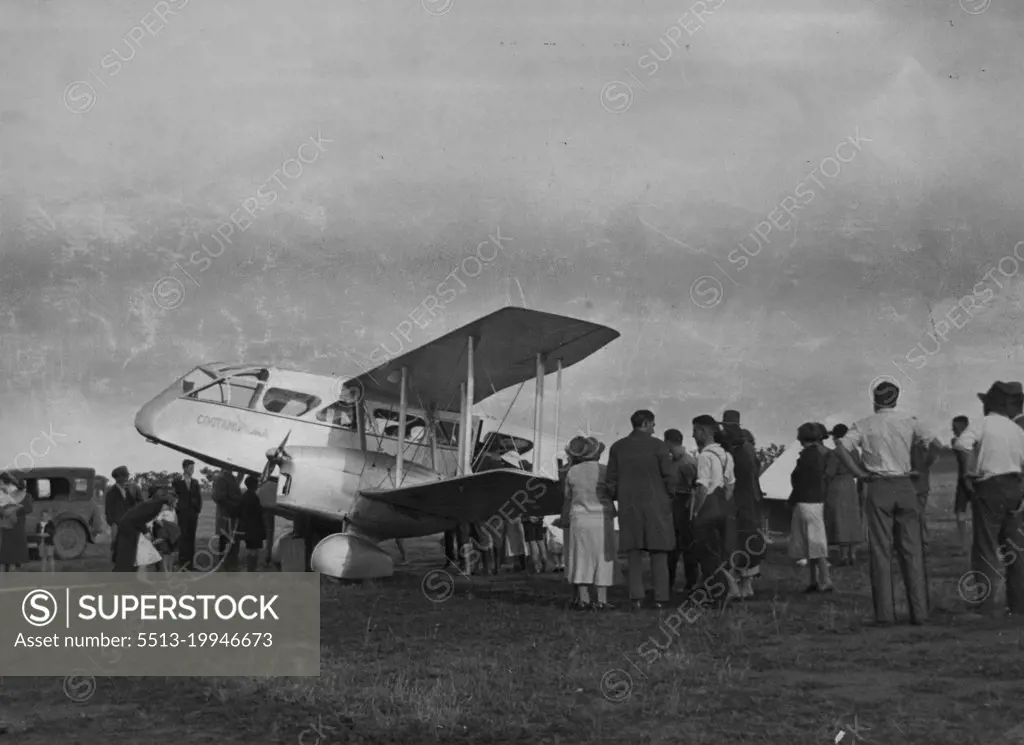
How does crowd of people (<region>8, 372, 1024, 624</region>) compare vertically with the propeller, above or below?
below

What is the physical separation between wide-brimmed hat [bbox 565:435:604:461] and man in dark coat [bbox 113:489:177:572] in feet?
12.4

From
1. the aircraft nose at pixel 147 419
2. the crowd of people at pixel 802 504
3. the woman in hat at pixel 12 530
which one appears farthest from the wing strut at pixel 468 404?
the woman in hat at pixel 12 530

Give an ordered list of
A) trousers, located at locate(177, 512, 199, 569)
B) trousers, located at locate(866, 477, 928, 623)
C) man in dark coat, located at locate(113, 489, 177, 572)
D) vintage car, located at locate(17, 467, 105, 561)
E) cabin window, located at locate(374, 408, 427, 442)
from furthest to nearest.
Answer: vintage car, located at locate(17, 467, 105, 561), cabin window, located at locate(374, 408, 427, 442), trousers, located at locate(177, 512, 199, 569), man in dark coat, located at locate(113, 489, 177, 572), trousers, located at locate(866, 477, 928, 623)

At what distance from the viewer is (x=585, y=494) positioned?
10266mm

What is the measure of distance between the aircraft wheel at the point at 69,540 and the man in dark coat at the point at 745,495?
17008 mm

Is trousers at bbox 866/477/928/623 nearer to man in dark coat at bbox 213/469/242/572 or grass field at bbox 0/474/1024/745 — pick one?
grass field at bbox 0/474/1024/745

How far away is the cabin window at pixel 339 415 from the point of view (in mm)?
15914

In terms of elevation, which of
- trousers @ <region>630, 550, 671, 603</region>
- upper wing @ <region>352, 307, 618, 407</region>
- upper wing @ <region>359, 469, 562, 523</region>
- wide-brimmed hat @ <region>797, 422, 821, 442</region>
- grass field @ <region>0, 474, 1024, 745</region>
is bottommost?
grass field @ <region>0, 474, 1024, 745</region>

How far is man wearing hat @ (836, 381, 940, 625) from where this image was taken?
8016 mm

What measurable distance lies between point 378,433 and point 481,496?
343cm

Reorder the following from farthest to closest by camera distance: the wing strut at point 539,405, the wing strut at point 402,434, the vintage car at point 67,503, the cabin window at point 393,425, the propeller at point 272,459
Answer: the vintage car at point 67,503 → the cabin window at point 393,425 → the propeller at point 272,459 → the wing strut at point 402,434 → the wing strut at point 539,405

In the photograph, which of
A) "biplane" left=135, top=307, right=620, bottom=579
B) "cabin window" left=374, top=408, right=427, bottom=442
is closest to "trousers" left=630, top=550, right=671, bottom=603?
"biplane" left=135, top=307, right=620, bottom=579

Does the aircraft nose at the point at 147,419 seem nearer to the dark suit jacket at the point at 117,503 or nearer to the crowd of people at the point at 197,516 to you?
the crowd of people at the point at 197,516

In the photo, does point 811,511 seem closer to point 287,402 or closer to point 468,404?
point 468,404
